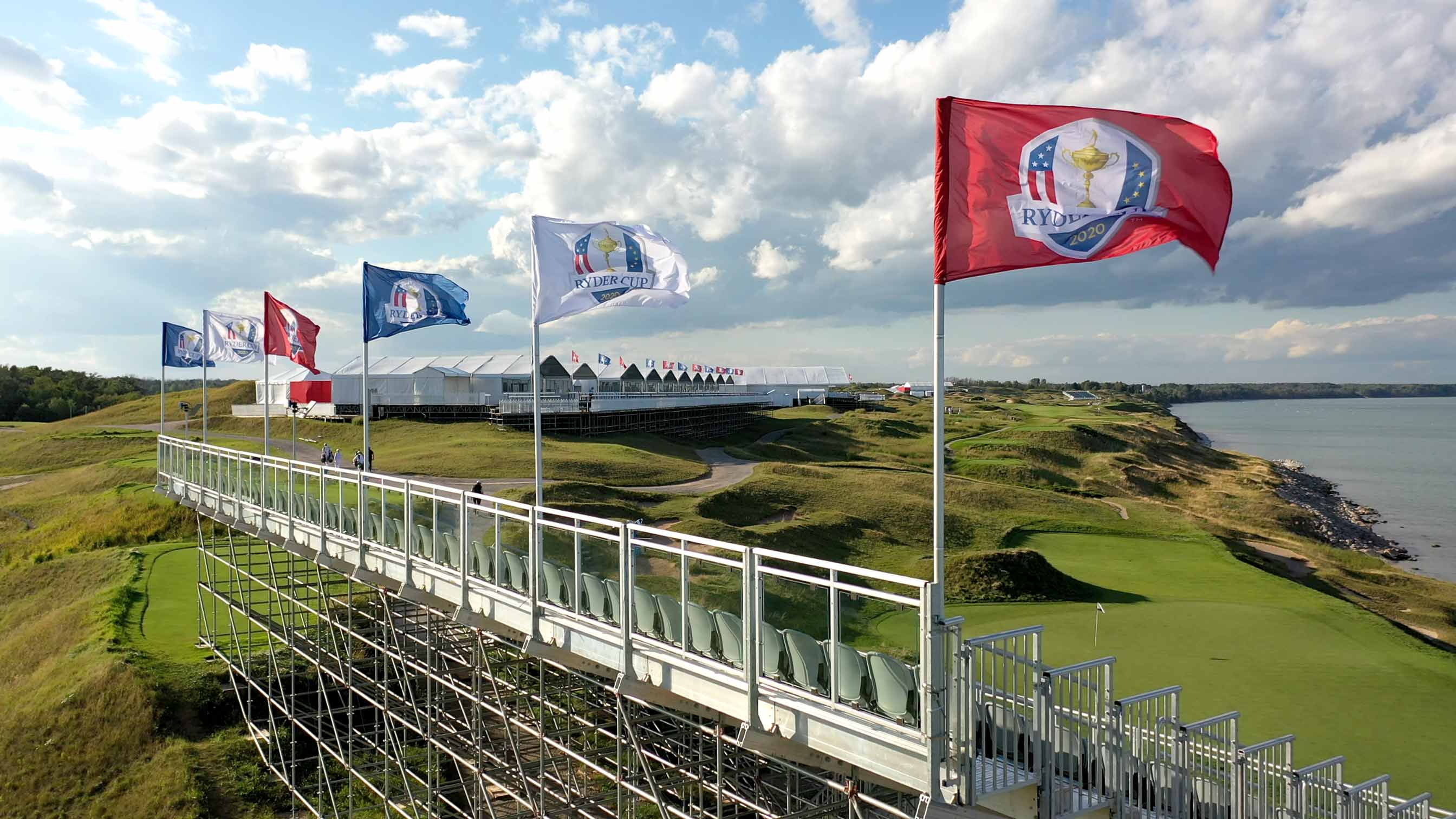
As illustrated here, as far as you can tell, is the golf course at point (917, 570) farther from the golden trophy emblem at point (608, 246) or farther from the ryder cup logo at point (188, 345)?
the ryder cup logo at point (188, 345)

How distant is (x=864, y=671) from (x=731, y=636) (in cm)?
162

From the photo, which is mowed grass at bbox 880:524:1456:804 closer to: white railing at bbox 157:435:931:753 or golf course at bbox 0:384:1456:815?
golf course at bbox 0:384:1456:815

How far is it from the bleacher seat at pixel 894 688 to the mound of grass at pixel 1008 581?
21757 millimetres

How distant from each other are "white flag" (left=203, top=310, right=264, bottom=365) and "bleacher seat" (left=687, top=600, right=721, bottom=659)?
22299 millimetres

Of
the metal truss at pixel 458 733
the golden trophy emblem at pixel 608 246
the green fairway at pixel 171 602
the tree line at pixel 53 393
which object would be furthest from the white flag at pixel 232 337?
the tree line at pixel 53 393

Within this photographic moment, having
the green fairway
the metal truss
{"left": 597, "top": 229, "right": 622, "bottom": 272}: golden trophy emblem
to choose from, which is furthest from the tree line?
{"left": 597, "top": 229, "right": 622, "bottom": 272}: golden trophy emblem

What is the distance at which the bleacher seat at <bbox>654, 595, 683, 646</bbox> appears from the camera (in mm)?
9656

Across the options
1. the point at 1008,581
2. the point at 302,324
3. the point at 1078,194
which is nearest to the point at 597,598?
the point at 1078,194

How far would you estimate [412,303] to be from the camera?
19.0 m

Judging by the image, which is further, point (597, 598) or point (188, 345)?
point (188, 345)

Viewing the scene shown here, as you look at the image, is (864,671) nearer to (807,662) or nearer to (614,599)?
(807,662)

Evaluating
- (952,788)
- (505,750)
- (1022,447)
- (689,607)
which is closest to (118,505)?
(505,750)

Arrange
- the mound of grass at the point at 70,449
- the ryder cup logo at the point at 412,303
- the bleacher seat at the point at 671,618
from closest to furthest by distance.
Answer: the bleacher seat at the point at 671,618
the ryder cup logo at the point at 412,303
the mound of grass at the point at 70,449

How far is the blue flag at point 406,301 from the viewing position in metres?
19.0
